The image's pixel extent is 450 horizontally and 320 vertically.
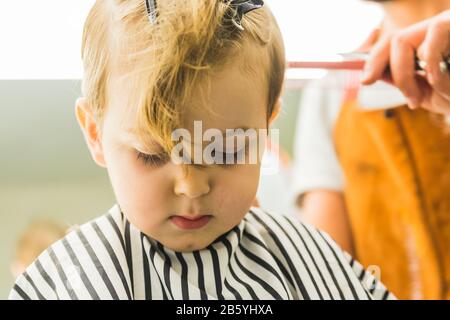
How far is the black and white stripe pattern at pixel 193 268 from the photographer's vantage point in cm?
81

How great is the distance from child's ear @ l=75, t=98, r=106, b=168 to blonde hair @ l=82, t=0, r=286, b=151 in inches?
1.9

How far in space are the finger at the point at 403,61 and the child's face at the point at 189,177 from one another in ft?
0.84

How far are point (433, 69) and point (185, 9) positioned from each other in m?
0.40

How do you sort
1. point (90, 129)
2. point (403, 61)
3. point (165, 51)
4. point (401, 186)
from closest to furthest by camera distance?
point (165, 51) < point (90, 129) < point (403, 61) < point (401, 186)

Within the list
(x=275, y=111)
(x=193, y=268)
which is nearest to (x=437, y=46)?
(x=275, y=111)

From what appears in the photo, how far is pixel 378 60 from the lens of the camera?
0.98 metres

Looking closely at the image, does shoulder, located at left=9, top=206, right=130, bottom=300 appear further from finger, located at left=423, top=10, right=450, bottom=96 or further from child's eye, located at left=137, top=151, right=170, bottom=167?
finger, located at left=423, top=10, right=450, bottom=96

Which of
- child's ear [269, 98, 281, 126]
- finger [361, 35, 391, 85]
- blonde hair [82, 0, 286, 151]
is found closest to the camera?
blonde hair [82, 0, 286, 151]

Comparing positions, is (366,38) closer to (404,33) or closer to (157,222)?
(404,33)

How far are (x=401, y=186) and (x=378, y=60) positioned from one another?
23 centimetres

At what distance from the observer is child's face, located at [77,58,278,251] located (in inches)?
30.4

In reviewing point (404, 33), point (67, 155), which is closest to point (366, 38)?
point (404, 33)

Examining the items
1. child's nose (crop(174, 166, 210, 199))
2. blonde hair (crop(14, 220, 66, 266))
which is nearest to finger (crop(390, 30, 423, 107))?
child's nose (crop(174, 166, 210, 199))

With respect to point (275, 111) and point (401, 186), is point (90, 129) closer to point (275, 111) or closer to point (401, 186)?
point (275, 111)
